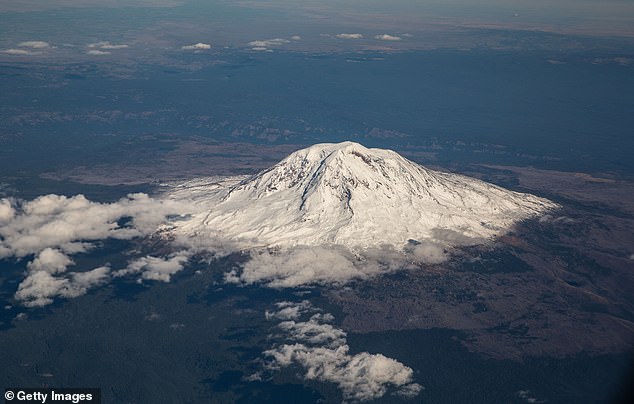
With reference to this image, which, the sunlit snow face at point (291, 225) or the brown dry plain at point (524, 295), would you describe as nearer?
the brown dry plain at point (524, 295)

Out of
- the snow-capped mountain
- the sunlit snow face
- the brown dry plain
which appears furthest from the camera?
the snow-capped mountain

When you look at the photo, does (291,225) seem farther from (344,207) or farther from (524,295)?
(524,295)

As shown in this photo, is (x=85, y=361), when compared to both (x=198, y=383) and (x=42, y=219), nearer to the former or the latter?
(x=198, y=383)

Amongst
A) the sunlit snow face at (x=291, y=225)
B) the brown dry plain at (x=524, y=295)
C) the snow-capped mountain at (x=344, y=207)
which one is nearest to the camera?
the brown dry plain at (x=524, y=295)

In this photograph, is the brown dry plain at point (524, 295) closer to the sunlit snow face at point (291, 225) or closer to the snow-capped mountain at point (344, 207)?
the sunlit snow face at point (291, 225)

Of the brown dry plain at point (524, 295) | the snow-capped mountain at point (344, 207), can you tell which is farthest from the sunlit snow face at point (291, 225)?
the brown dry plain at point (524, 295)

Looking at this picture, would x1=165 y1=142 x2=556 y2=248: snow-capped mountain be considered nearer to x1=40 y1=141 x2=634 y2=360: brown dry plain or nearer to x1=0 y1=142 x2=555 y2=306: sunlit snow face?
x1=0 y1=142 x2=555 y2=306: sunlit snow face

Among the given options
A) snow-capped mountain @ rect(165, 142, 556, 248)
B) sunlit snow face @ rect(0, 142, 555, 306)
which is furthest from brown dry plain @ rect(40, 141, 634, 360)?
snow-capped mountain @ rect(165, 142, 556, 248)

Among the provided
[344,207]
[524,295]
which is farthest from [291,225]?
[524,295]

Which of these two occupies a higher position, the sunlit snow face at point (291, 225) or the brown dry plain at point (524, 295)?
the sunlit snow face at point (291, 225)
